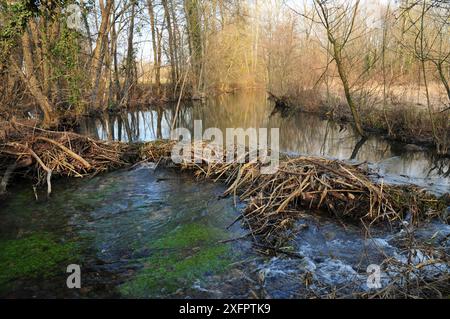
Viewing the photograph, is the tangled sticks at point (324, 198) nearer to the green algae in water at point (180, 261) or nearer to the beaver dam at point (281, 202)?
the beaver dam at point (281, 202)

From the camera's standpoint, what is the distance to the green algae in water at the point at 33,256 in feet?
16.2

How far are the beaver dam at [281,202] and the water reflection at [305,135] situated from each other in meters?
2.50

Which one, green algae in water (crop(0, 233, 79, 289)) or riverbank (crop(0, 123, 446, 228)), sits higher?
riverbank (crop(0, 123, 446, 228))

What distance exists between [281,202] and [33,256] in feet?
13.5

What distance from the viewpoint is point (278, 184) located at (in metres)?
7.29

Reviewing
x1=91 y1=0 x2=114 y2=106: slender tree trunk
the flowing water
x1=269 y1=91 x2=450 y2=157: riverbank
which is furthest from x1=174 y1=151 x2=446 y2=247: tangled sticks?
x1=91 y1=0 x2=114 y2=106: slender tree trunk

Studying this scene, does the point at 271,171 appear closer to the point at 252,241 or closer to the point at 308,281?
the point at 252,241

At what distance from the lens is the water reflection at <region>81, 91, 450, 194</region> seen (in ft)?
34.8

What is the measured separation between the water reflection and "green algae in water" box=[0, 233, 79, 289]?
7337 mm

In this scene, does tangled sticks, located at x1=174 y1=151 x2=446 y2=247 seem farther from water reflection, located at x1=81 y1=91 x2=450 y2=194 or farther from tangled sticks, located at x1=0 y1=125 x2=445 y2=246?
water reflection, located at x1=81 y1=91 x2=450 y2=194

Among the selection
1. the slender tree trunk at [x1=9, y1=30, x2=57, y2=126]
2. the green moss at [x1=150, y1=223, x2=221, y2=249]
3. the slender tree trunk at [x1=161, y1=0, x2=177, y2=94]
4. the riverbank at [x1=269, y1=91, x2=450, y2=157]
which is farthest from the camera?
the slender tree trunk at [x1=161, y1=0, x2=177, y2=94]

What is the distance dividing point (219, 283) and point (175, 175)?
509cm

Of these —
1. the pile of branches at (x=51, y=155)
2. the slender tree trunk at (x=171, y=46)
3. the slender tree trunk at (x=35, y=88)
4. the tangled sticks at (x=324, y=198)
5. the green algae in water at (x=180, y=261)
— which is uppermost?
the slender tree trunk at (x=171, y=46)

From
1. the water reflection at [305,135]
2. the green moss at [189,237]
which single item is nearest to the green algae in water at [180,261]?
the green moss at [189,237]
